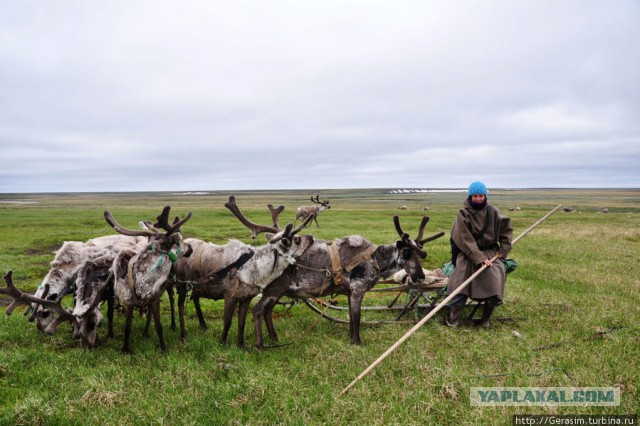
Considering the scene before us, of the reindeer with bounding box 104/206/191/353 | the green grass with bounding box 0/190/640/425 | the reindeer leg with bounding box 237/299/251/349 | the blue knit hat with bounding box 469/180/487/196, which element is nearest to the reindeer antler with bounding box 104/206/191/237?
the reindeer with bounding box 104/206/191/353

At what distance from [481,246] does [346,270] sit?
130 inches

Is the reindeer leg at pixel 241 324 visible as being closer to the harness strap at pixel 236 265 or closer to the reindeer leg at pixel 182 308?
the harness strap at pixel 236 265

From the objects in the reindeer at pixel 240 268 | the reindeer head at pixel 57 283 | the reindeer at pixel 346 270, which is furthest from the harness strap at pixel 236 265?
the reindeer head at pixel 57 283

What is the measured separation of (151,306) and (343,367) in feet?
12.1

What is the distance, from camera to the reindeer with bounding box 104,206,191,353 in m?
6.24

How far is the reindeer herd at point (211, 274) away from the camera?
6449mm

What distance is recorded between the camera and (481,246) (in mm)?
8055

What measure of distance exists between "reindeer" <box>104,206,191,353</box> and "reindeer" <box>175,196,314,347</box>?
634 mm

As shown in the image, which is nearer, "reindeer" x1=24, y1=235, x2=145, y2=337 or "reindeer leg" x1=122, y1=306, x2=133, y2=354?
"reindeer leg" x1=122, y1=306, x2=133, y2=354

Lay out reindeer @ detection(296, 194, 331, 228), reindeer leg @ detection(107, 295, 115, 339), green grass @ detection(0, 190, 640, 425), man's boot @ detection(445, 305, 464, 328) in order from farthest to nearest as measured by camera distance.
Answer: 1. reindeer @ detection(296, 194, 331, 228)
2. man's boot @ detection(445, 305, 464, 328)
3. reindeer leg @ detection(107, 295, 115, 339)
4. green grass @ detection(0, 190, 640, 425)

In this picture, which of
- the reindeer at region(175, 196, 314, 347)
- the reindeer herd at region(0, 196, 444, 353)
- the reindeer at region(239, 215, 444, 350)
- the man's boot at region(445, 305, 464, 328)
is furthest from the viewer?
the man's boot at region(445, 305, 464, 328)

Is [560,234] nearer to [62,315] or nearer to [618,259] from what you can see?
[618,259]

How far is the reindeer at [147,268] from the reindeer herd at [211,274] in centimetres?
2

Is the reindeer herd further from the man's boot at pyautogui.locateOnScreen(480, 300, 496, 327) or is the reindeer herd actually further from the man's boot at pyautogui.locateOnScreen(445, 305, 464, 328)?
the man's boot at pyautogui.locateOnScreen(480, 300, 496, 327)
